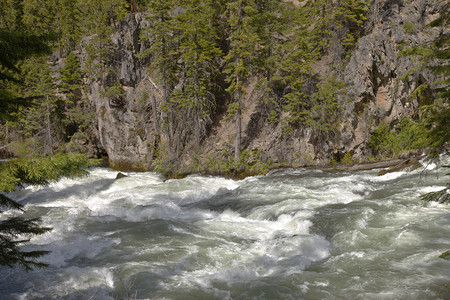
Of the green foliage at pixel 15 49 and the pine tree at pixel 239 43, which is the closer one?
the green foliage at pixel 15 49

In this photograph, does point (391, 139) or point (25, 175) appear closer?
point (25, 175)

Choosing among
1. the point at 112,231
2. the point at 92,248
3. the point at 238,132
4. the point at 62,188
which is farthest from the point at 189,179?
the point at 92,248

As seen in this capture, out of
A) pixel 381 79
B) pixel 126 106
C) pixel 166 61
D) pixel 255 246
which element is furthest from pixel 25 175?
pixel 126 106

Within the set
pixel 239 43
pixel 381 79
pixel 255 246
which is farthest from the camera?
pixel 239 43

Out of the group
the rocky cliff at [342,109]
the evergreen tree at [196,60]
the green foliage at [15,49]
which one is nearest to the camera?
the green foliage at [15,49]

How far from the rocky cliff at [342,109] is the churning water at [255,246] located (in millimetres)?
5522

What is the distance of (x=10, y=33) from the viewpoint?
434cm

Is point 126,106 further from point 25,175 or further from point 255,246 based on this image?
point 25,175

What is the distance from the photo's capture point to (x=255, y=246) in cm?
912

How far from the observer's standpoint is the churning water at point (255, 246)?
274 inches

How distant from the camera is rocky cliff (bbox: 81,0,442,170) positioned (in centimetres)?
2017

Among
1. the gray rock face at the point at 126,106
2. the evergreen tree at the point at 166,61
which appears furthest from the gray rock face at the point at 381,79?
the gray rock face at the point at 126,106

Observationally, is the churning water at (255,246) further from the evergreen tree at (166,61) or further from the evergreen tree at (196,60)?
the evergreen tree at (166,61)

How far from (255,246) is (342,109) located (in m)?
14.4
